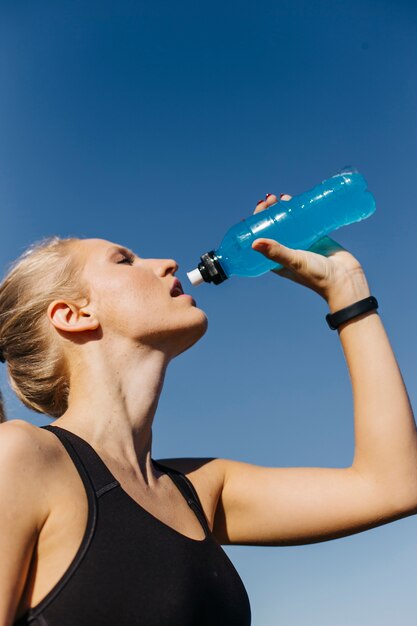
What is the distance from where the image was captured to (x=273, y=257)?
11.3 feet

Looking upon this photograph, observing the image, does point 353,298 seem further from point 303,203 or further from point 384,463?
point 303,203

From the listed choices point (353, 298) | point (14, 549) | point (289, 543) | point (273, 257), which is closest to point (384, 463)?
point (289, 543)

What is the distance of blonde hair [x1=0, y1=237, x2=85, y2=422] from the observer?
336 cm

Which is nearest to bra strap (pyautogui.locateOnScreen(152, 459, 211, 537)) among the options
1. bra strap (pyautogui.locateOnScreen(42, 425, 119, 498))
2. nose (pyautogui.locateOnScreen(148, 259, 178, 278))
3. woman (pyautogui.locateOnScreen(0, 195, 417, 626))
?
woman (pyautogui.locateOnScreen(0, 195, 417, 626))

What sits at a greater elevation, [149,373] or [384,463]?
[149,373]

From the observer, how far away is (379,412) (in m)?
3.24

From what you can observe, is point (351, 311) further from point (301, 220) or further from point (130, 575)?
point (130, 575)

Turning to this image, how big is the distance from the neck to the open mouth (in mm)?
347

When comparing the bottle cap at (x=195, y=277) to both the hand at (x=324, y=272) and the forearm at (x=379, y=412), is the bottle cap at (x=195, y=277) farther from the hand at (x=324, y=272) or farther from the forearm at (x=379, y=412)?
the forearm at (x=379, y=412)

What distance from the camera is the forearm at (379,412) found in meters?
3.20

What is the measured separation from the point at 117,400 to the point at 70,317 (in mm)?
530

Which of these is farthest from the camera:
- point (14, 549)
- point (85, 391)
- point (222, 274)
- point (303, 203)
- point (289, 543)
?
point (303, 203)

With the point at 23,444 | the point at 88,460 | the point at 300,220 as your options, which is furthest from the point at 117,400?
the point at 300,220

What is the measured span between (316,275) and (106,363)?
4.02ft
